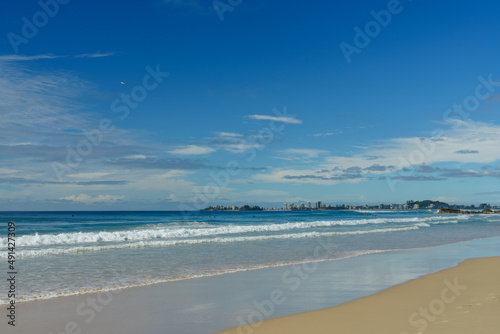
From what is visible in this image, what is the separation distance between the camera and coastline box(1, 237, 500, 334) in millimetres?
7031

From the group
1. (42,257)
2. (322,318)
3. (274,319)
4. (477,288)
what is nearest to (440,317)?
(322,318)

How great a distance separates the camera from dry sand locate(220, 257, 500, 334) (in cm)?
652

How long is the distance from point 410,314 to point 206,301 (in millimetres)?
4240

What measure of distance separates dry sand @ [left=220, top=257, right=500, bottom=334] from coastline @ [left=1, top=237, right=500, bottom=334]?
50 cm

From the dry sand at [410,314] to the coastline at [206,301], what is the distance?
0.50 metres

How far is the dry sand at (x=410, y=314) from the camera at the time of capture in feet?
21.4

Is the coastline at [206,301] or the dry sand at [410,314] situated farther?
the coastline at [206,301]

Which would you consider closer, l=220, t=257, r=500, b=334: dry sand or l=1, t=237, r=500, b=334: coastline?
l=220, t=257, r=500, b=334: dry sand

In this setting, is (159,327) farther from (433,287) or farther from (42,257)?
(42,257)

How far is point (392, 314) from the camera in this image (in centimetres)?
747

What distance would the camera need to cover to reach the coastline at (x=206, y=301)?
7.03 m

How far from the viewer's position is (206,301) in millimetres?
8727

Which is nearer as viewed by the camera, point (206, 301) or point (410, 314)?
point (410, 314)

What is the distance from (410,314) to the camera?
7469mm
